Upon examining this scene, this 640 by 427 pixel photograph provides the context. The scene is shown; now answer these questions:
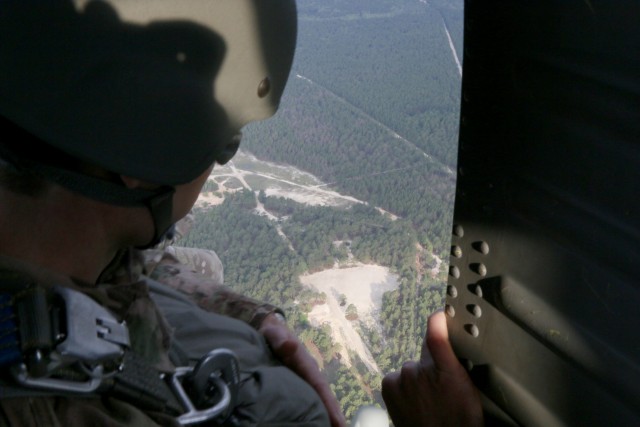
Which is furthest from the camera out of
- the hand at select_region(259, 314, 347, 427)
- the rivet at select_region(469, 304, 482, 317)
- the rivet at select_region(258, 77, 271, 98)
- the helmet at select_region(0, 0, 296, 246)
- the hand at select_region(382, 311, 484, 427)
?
the hand at select_region(259, 314, 347, 427)

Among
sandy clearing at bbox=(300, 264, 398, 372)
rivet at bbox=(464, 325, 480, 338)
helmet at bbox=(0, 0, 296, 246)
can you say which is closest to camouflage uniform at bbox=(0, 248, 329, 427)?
helmet at bbox=(0, 0, 296, 246)

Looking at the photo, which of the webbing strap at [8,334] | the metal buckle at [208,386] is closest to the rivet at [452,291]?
the metal buckle at [208,386]

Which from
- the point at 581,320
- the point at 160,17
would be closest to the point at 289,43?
the point at 160,17

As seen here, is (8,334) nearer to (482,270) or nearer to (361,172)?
(482,270)

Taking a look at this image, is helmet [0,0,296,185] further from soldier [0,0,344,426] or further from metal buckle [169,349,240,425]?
metal buckle [169,349,240,425]

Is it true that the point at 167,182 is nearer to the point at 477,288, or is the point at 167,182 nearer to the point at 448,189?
the point at 477,288

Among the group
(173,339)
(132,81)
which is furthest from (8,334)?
(173,339)
